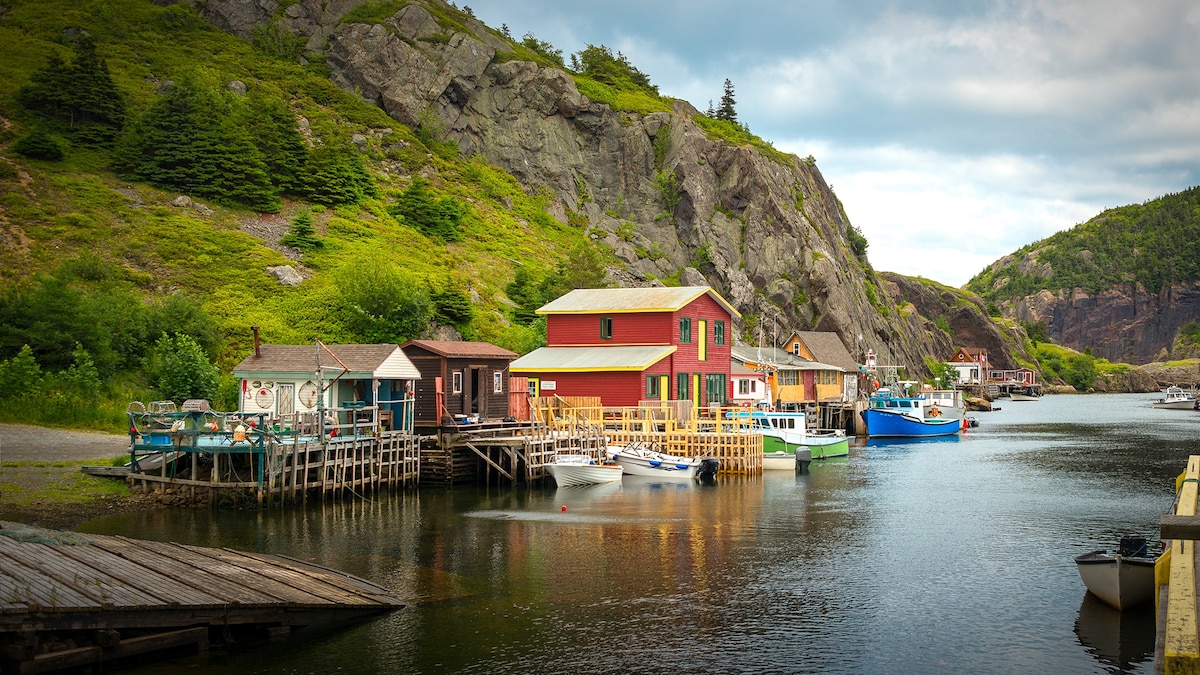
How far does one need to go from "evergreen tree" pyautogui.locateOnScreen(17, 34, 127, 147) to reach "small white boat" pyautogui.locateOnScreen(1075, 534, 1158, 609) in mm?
83532

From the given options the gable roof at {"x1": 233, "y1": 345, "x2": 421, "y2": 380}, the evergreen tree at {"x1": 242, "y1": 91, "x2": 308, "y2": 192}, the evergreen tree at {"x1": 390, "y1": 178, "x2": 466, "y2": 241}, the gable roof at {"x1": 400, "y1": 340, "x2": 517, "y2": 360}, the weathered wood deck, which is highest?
the evergreen tree at {"x1": 242, "y1": 91, "x2": 308, "y2": 192}

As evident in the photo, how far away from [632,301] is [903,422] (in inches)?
1366

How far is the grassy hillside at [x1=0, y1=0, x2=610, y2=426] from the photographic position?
1914 inches

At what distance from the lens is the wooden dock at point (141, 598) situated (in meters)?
16.5

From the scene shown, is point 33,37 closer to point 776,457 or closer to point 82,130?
point 82,130

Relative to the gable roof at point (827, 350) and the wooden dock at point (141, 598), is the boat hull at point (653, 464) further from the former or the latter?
the gable roof at point (827, 350)

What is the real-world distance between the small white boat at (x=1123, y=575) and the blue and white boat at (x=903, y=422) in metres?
60.6

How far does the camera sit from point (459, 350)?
159 feet

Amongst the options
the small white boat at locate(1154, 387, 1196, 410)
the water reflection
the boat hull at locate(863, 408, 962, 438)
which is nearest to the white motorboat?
the water reflection

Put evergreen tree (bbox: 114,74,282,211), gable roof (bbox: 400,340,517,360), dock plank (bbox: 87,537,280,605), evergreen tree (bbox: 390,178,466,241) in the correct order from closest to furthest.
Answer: dock plank (bbox: 87,537,280,605) < gable roof (bbox: 400,340,517,360) < evergreen tree (bbox: 114,74,282,211) < evergreen tree (bbox: 390,178,466,241)

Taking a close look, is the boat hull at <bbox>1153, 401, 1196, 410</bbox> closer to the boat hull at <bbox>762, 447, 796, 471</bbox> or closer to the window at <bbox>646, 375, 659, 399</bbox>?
the boat hull at <bbox>762, 447, 796, 471</bbox>

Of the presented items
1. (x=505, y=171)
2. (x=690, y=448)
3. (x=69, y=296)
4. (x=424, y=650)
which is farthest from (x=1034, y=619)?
(x=505, y=171)

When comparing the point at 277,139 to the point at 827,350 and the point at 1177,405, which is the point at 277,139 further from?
the point at 1177,405

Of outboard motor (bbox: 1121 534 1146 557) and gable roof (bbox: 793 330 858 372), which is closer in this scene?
outboard motor (bbox: 1121 534 1146 557)
